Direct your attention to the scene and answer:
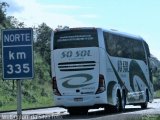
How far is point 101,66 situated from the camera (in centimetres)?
2467

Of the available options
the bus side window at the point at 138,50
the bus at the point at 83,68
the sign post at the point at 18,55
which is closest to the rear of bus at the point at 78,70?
the bus at the point at 83,68

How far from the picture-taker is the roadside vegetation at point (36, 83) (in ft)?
172

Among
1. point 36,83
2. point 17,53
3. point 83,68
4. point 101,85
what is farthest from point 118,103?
point 36,83

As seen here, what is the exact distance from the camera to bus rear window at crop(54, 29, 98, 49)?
24.8 metres

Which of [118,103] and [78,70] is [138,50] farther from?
[78,70]

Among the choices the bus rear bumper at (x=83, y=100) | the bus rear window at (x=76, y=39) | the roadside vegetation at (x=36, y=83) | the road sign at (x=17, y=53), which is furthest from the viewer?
the roadside vegetation at (x=36, y=83)

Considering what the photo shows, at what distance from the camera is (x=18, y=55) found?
657 inches

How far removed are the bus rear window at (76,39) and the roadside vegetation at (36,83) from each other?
13.6 m

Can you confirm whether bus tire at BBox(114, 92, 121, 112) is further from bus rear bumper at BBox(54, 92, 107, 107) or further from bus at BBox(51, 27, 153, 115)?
bus rear bumper at BBox(54, 92, 107, 107)

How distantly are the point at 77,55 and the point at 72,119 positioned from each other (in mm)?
3920

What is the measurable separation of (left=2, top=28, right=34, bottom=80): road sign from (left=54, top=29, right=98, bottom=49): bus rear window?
331 inches

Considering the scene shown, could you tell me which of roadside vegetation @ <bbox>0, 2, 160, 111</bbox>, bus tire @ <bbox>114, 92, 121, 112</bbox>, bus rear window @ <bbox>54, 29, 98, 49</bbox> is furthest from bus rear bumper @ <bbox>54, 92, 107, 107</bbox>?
roadside vegetation @ <bbox>0, 2, 160, 111</bbox>

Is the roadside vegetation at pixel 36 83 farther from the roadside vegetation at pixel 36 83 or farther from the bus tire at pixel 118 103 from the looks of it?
the bus tire at pixel 118 103

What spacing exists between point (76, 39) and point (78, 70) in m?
1.47
